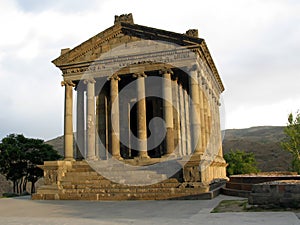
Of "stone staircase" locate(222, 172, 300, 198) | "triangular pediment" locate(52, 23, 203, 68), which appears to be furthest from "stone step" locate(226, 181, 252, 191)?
"triangular pediment" locate(52, 23, 203, 68)

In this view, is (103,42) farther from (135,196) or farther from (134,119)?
(135,196)

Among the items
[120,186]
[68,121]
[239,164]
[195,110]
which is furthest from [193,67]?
[239,164]

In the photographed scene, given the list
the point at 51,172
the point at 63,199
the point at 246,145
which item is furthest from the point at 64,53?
the point at 246,145

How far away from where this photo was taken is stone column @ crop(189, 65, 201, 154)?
806 inches

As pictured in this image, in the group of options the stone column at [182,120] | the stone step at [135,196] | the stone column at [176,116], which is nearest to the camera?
the stone step at [135,196]

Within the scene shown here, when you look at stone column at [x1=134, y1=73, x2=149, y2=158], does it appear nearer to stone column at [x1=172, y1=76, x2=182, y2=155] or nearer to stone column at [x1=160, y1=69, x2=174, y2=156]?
stone column at [x1=160, y1=69, x2=174, y2=156]

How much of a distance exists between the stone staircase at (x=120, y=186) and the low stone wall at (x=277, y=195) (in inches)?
212

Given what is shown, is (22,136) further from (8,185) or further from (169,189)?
(169,189)

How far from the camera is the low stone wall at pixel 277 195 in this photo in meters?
9.92

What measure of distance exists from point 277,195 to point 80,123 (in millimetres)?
17160

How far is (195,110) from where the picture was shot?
822 inches

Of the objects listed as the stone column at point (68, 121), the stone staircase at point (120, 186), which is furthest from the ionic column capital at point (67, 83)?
Answer: the stone staircase at point (120, 186)

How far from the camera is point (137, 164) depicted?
20109 millimetres

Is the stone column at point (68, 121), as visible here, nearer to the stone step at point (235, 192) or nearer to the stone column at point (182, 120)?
the stone column at point (182, 120)
